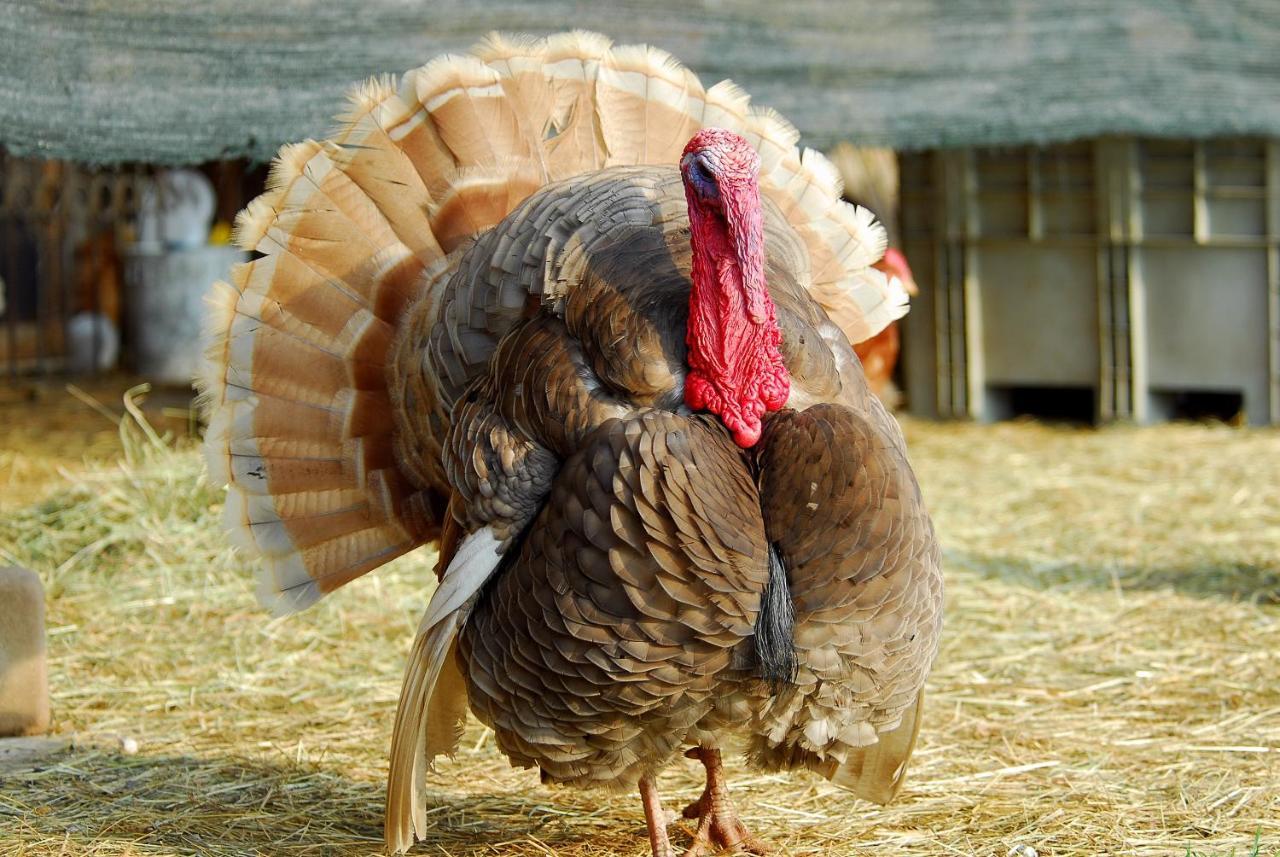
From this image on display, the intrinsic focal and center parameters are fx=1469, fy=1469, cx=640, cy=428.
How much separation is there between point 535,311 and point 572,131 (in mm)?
854

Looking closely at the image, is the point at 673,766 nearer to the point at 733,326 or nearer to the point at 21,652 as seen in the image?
the point at 733,326

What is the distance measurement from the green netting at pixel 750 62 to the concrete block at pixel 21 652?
1.81 meters

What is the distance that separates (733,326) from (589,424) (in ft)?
1.09

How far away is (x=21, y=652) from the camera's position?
4.01 metres

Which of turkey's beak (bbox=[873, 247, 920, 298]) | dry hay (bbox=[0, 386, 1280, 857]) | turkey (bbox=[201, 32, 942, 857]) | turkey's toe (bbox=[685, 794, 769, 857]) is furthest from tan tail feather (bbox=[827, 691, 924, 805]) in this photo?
turkey's beak (bbox=[873, 247, 920, 298])

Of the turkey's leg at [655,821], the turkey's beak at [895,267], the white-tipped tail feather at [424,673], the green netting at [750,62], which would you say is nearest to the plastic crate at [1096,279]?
the green netting at [750,62]

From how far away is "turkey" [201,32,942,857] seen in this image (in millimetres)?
2666

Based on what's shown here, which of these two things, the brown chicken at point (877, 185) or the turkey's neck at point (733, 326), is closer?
the turkey's neck at point (733, 326)

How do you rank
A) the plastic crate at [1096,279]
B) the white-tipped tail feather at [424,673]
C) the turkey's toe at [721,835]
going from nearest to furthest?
1. the white-tipped tail feather at [424,673]
2. the turkey's toe at [721,835]
3. the plastic crate at [1096,279]

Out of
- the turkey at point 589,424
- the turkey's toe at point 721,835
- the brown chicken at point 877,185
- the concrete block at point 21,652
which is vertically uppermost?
the brown chicken at point 877,185

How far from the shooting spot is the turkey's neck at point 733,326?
2.75 metres

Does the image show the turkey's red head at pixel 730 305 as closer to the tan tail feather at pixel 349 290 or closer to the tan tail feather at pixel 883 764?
the tan tail feather at pixel 883 764

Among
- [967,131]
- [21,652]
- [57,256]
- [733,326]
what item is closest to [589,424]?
[733,326]

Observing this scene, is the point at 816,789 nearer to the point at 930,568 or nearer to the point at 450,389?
the point at 930,568
